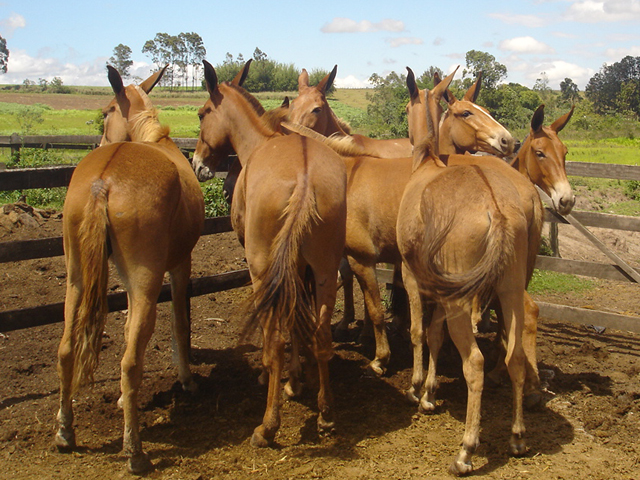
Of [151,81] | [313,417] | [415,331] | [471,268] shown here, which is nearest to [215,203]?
[151,81]

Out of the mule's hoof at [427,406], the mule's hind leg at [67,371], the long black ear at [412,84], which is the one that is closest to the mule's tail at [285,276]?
the mule's hind leg at [67,371]

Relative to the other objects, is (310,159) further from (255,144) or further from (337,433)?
(337,433)

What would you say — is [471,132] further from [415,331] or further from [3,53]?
[3,53]

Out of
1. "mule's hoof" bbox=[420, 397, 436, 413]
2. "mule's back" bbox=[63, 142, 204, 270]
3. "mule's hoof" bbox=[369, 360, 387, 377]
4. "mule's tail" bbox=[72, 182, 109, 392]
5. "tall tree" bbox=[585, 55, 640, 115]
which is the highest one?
"tall tree" bbox=[585, 55, 640, 115]

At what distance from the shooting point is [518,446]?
3527 mm

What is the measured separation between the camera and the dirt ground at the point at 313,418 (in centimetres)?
338

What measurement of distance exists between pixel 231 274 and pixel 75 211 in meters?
2.15

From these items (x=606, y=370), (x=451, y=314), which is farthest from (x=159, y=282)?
(x=606, y=370)

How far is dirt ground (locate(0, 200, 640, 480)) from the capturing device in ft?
11.1

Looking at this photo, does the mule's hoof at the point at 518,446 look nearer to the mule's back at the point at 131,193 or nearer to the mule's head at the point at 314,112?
the mule's back at the point at 131,193

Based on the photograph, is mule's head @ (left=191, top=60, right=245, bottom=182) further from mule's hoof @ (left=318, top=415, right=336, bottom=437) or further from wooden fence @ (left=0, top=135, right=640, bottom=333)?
mule's hoof @ (left=318, top=415, right=336, bottom=437)

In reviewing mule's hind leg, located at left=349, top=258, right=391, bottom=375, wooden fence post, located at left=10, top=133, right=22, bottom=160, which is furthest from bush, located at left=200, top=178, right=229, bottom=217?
wooden fence post, located at left=10, top=133, right=22, bottom=160

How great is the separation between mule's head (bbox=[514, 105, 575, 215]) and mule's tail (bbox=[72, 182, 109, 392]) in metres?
4.16

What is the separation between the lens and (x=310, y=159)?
12.6ft
